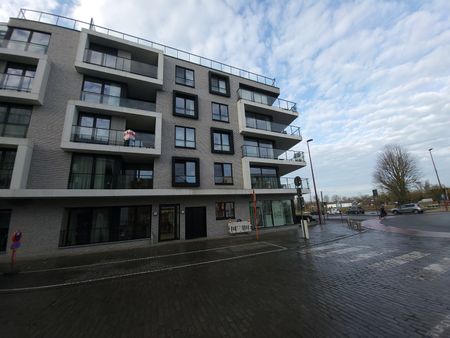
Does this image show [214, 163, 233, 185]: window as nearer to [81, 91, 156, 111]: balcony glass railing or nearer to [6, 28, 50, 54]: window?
[81, 91, 156, 111]: balcony glass railing

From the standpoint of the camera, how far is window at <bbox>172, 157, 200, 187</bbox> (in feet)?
51.5

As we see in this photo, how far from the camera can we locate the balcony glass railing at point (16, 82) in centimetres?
1252

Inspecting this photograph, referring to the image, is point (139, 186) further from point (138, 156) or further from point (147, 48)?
point (147, 48)

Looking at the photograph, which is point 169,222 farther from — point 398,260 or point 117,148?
point 398,260

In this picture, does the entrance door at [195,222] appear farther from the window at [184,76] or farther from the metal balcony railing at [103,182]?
the window at [184,76]

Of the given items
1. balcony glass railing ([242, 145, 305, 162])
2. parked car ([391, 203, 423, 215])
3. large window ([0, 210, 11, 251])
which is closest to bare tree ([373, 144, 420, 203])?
parked car ([391, 203, 423, 215])

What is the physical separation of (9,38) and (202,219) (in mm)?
19610

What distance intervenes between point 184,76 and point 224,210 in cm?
1383

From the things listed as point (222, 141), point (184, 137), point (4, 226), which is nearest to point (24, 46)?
point (4, 226)

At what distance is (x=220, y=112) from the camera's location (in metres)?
19.6

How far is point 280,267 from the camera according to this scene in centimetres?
744

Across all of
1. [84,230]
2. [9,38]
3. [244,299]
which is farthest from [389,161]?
[9,38]

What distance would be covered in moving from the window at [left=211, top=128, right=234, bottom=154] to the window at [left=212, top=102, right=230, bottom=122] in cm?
137

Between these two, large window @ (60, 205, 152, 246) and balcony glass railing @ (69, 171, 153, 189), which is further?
balcony glass railing @ (69, 171, 153, 189)
